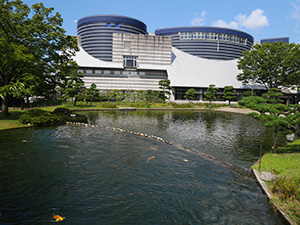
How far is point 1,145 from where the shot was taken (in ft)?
43.9

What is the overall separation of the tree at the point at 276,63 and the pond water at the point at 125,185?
4828cm

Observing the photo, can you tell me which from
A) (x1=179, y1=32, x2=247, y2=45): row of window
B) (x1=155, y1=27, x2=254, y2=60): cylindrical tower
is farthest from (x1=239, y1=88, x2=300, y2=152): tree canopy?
(x1=179, y1=32, x2=247, y2=45): row of window

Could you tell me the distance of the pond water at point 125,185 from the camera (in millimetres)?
6535

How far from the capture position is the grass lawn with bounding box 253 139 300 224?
680 cm

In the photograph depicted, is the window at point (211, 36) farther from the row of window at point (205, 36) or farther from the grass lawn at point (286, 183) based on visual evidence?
the grass lawn at point (286, 183)

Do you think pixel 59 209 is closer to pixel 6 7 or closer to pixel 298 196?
pixel 298 196

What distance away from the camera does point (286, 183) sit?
7.68 m

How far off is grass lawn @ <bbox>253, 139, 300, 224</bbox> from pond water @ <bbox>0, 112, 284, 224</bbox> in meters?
0.54

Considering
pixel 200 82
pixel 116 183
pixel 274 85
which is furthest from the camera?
pixel 200 82

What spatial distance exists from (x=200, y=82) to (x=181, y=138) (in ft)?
154

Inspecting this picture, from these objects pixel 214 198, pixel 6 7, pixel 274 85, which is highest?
pixel 6 7

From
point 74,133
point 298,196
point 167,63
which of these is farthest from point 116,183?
point 167,63

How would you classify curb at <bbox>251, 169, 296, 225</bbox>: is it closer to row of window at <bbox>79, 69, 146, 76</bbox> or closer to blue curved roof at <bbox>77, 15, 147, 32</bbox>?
row of window at <bbox>79, 69, 146, 76</bbox>

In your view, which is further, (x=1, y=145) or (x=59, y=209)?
(x=1, y=145)
